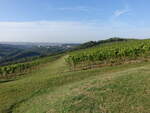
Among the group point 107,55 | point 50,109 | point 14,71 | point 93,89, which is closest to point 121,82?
point 93,89

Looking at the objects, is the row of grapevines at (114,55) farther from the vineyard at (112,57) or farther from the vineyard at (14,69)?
the vineyard at (14,69)

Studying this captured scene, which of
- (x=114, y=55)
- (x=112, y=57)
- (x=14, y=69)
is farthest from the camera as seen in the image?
(x=14, y=69)

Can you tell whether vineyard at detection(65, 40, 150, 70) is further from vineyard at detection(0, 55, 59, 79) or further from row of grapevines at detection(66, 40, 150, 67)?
vineyard at detection(0, 55, 59, 79)

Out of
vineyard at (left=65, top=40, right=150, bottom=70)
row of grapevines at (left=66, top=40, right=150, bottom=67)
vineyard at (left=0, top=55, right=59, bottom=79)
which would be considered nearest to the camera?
vineyard at (left=65, top=40, right=150, bottom=70)

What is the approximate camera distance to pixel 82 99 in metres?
8.87

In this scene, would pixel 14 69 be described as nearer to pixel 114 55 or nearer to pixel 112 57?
pixel 112 57

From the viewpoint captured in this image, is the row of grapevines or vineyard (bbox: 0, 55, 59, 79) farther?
vineyard (bbox: 0, 55, 59, 79)

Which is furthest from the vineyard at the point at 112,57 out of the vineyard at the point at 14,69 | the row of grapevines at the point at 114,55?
the vineyard at the point at 14,69

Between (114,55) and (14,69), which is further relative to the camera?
(14,69)

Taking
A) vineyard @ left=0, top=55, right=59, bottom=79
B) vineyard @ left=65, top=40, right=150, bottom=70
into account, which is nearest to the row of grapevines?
vineyard @ left=65, top=40, right=150, bottom=70

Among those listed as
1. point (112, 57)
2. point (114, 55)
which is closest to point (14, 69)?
point (112, 57)

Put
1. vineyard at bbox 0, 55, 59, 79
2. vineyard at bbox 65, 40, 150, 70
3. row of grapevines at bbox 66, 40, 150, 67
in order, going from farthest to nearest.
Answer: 1. vineyard at bbox 0, 55, 59, 79
2. row of grapevines at bbox 66, 40, 150, 67
3. vineyard at bbox 65, 40, 150, 70

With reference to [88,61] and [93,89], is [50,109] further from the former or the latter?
[88,61]

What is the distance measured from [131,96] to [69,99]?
3360 millimetres
